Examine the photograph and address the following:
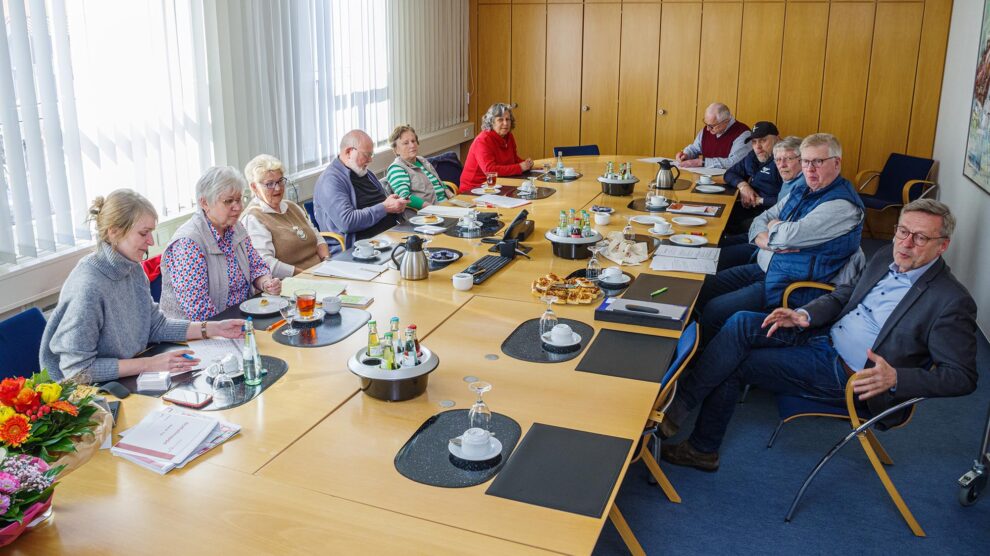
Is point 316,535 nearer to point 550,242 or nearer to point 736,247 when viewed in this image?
point 550,242

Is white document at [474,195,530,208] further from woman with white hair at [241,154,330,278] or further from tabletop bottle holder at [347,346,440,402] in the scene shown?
tabletop bottle holder at [347,346,440,402]

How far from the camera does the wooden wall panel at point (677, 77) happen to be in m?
9.30

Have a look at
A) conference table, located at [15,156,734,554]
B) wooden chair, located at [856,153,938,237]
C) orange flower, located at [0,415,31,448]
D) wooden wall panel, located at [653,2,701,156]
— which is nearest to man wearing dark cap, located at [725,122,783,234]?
wooden chair, located at [856,153,938,237]

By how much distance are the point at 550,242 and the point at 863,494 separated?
2.26 meters

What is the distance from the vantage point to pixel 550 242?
5195 millimetres

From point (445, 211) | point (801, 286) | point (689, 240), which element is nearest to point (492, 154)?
point (445, 211)

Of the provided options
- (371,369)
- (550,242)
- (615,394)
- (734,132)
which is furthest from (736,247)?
(371,369)

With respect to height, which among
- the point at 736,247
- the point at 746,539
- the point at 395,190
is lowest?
the point at 746,539

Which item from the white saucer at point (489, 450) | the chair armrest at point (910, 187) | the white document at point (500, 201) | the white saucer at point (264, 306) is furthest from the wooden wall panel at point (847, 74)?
the white saucer at point (489, 450)

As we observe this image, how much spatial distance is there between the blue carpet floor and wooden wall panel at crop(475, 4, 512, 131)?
6.48 meters

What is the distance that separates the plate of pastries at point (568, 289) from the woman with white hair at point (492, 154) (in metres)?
3.07

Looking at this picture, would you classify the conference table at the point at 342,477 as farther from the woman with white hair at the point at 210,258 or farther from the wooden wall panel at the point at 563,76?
the wooden wall panel at the point at 563,76

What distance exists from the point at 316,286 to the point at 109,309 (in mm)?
1129

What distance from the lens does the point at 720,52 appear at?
9.23 meters
